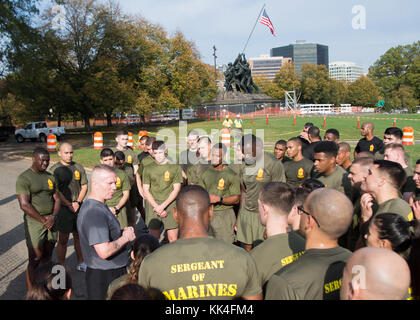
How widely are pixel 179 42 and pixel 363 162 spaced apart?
1823 inches

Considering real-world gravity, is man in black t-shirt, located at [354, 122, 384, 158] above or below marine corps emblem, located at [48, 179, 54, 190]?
above

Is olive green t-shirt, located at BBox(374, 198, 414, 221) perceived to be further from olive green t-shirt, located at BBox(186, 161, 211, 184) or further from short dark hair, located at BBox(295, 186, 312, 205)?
olive green t-shirt, located at BBox(186, 161, 211, 184)

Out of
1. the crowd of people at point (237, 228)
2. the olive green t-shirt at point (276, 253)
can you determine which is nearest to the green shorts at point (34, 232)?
the crowd of people at point (237, 228)

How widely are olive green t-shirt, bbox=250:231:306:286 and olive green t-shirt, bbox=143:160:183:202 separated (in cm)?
309

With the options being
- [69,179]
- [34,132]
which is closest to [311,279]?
[69,179]

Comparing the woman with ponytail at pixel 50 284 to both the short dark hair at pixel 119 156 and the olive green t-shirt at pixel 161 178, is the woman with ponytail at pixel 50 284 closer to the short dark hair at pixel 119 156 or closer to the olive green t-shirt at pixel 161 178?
the olive green t-shirt at pixel 161 178

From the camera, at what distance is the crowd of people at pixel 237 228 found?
2.21 m

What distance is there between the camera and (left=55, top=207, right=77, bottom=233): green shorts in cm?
553

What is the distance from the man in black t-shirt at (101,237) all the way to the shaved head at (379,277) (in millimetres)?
2306

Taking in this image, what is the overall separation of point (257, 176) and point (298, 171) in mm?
1047

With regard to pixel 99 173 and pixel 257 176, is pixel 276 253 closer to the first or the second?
pixel 99 173

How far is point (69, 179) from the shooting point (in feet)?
19.0

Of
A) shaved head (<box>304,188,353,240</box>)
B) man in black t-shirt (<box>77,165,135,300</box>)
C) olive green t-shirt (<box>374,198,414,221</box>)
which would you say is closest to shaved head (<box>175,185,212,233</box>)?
shaved head (<box>304,188,353,240</box>)
